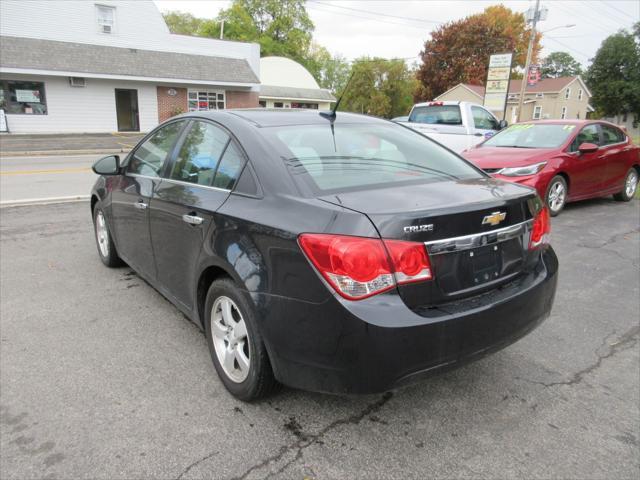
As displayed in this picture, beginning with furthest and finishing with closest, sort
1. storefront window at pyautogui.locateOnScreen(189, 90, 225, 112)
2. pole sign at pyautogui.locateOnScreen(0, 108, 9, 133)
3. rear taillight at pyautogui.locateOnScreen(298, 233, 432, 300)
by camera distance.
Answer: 1. storefront window at pyautogui.locateOnScreen(189, 90, 225, 112)
2. pole sign at pyautogui.locateOnScreen(0, 108, 9, 133)
3. rear taillight at pyautogui.locateOnScreen(298, 233, 432, 300)

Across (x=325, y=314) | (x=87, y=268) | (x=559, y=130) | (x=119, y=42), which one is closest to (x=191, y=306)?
(x=325, y=314)

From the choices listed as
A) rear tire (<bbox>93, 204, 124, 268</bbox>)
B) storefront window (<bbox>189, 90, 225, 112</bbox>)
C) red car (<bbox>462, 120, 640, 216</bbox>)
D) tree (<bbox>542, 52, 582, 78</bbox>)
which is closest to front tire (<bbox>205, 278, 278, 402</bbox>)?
rear tire (<bbox>93, 204, 124, 268</bbox>)

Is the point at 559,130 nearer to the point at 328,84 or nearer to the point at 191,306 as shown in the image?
the point at 191,306

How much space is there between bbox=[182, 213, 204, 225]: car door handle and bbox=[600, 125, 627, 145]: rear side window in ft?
25.8

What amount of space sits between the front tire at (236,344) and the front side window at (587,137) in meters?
6.77

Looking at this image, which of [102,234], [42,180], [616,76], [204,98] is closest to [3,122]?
[204,98]

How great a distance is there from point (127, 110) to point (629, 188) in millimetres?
27944

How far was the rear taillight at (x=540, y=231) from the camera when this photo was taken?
2727 mm

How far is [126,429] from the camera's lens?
247 cm

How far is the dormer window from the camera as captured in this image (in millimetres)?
27594

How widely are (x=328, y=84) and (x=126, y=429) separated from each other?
87354 mm

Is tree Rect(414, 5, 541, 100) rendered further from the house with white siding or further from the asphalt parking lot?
the asphalt parking lot

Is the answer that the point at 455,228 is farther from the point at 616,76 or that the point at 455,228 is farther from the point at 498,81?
the point at 616,76

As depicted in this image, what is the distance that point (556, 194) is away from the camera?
24.5 ft
